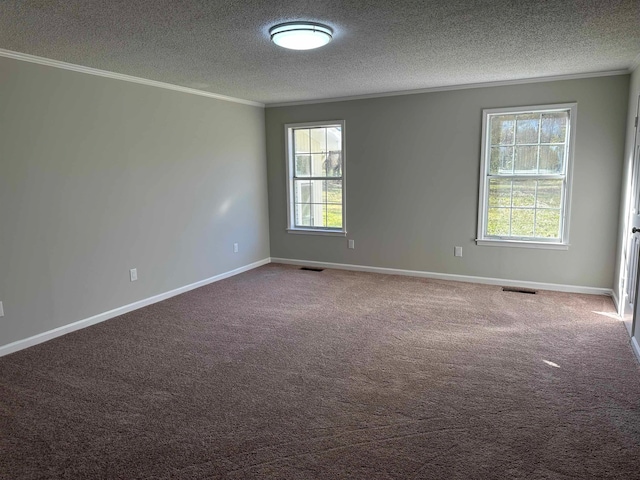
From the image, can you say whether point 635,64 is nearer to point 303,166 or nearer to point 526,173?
point 526,173

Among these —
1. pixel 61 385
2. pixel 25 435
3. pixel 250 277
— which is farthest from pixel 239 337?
pixel 250 277

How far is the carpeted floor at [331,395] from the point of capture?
211 centimetres

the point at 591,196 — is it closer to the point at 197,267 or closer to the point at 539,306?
the point at 539,306

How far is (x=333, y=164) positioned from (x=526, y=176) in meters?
2.41

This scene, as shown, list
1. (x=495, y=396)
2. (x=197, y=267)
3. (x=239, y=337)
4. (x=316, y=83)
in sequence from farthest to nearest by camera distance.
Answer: (x=197, y=267)
(x=316, y=83)
(x=239, y=337)
(x=495, y=396)

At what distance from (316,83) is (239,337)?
2724 mm

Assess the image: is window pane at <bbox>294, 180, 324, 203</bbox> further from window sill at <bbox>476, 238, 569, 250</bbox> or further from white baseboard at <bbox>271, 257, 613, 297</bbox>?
window sill at <bbox>476, 238, 569, 250</bbox>

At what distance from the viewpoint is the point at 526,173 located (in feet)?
16.0

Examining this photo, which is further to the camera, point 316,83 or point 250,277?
point 250,277

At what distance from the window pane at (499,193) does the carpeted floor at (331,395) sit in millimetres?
1251

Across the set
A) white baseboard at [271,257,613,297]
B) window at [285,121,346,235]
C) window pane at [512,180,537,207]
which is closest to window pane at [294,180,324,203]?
window at [285,121,346,235]

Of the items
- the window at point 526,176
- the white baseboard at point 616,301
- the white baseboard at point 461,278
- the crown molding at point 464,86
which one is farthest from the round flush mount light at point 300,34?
the white baseboard at point 616,301

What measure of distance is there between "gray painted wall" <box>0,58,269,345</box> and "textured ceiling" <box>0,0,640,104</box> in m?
0.34

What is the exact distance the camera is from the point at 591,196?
15.0ft
